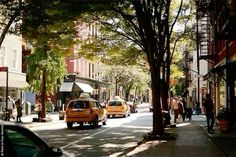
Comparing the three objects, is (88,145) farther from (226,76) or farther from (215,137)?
(226,76)

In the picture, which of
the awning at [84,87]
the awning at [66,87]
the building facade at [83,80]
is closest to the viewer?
the awning at [66,87]

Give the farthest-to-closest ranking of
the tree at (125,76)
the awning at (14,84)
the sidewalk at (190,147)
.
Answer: the tree at (125,76) < the awning at (14,84) < the sidewalk at (190,147)

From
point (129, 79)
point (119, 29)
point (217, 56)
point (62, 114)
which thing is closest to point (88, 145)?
point (119, 29)

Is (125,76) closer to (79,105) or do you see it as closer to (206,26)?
(206,26)

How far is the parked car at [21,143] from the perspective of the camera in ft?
18.7

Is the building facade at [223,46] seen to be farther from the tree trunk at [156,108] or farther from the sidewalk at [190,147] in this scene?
the sidewalk at [190,147]

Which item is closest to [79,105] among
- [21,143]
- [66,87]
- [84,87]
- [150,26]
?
[150,26]

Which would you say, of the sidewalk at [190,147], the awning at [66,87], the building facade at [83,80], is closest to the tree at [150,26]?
the sidewalk at [190,147]

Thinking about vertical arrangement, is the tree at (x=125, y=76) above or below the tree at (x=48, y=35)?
above

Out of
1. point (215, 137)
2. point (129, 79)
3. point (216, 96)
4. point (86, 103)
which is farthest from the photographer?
point (129, 79)

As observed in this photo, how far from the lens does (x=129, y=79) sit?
81.3 meters

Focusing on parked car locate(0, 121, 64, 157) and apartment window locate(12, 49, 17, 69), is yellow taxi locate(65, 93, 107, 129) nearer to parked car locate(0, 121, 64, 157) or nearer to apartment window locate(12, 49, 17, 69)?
apartment window locate(12, 49, 17, 69)

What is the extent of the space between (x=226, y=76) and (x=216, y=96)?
9439mm

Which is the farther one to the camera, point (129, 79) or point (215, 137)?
point (129, 79)
